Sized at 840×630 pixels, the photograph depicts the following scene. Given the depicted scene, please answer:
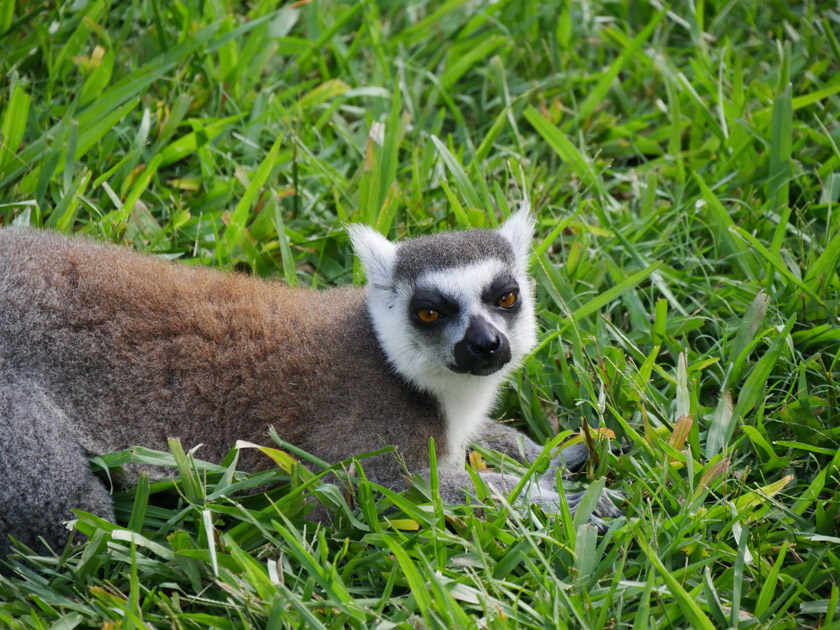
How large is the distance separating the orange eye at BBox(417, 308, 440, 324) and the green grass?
735mm

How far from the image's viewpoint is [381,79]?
5.91 meters

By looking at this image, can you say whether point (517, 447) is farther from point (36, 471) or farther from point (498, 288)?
point (36, 471)

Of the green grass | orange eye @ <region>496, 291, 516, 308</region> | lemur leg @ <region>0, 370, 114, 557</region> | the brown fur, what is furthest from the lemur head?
lemur leg @ <region>0, 370, 114, 557</region>

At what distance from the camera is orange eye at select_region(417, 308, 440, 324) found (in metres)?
3.60

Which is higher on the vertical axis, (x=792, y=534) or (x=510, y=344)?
(x=510, y=344)

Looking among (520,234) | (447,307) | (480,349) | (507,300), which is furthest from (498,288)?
(520,234)

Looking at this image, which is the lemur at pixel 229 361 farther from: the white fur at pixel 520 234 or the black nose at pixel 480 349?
the white fur at pixel 520 234

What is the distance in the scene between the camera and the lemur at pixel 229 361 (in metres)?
3.24

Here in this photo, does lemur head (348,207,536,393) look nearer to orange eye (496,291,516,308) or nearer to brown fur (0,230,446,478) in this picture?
orange eye (496,291,516,308)

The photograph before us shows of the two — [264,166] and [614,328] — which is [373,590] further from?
[264,166]

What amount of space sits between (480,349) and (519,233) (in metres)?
0.84

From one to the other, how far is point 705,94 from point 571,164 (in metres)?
1.45

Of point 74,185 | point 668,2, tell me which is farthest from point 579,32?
point 74,185

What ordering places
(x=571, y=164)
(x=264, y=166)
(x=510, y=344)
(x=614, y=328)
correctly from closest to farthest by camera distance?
(x=510, y=344)
(x=614, y=328)
(x=264, y=166)
(x=571, y=164)
